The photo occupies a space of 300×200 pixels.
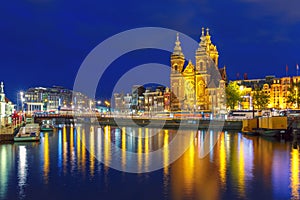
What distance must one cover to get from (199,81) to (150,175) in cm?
11040

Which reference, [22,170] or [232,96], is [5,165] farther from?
[232,96]

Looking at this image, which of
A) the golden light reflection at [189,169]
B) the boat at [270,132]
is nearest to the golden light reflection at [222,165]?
the golden light reflection at [189,169]

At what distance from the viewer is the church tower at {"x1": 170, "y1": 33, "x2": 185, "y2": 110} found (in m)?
141

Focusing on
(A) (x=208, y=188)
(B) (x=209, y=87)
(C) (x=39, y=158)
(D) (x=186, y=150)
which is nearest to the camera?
(A) (x=208, y=188)

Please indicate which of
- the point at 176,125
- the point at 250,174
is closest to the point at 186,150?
the point at 250,174

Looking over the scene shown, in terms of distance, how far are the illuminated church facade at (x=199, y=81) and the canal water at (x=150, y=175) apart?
3450 inches

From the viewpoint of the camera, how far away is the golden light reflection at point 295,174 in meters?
21.5

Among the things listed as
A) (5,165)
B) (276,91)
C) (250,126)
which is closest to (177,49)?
(276,91)

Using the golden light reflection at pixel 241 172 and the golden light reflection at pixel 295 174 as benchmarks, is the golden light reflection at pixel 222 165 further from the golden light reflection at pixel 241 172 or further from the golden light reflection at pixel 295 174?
the golden light reflection at pixel 295 174

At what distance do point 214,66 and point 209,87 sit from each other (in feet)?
31.1

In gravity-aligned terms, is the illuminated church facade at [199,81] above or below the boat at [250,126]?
above

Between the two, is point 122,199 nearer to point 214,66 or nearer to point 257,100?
point 257,100

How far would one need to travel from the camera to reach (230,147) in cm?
4378

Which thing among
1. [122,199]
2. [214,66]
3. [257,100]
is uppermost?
[214,66]
